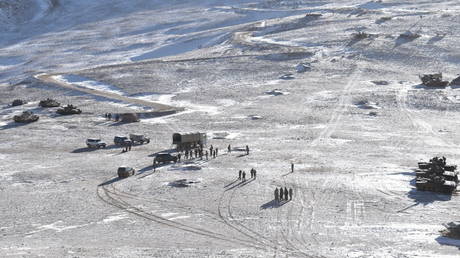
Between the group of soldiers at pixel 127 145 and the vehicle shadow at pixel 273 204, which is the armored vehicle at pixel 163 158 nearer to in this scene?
the group of soldiers at pixel 127 145

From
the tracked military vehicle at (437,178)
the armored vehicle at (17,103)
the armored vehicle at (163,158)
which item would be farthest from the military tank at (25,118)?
the tracked military vehicle at (437,178)

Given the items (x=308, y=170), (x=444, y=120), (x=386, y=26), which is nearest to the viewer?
(x=308, y=170)

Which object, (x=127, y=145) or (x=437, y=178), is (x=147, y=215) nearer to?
(x=437, y=178)

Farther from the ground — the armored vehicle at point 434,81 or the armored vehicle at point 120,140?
the armored vehicle at point 120,140

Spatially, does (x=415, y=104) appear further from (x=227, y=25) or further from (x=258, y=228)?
(x=227, y=25)

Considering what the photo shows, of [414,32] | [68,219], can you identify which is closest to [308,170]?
[68,219]

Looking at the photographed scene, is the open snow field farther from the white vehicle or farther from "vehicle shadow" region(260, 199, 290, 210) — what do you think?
the white vehicle
